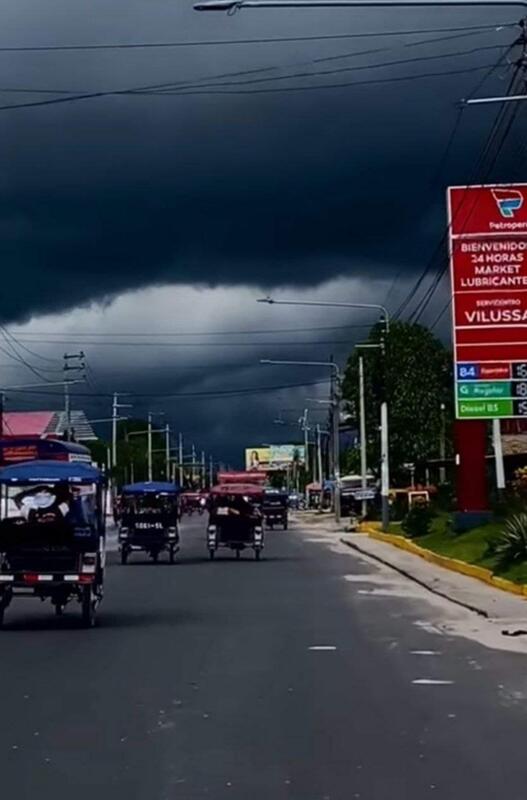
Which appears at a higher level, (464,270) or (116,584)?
(464,270)

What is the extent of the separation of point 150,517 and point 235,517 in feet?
10.1

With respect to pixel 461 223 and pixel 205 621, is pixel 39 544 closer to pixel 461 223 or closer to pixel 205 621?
pixel 205 621

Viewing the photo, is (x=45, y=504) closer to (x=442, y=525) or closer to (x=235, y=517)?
(x=235, y=517)

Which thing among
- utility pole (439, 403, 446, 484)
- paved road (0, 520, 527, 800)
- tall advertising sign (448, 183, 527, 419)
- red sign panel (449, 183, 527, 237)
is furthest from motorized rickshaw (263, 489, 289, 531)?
paved road (0, 520, 527, 800)

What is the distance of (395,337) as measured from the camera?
79438 millimetres

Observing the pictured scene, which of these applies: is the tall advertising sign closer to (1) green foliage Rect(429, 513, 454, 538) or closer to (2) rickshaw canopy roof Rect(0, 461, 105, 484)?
(1) green foliage Rect(429, 513, 454, 538)

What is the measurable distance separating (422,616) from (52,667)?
9269mm

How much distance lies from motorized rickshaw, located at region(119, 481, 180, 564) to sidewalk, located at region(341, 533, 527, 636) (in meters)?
5.97

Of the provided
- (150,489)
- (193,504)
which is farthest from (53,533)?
(193,504)

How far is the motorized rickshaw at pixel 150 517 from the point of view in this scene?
42281mm

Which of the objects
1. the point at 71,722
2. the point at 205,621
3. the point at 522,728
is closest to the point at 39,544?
the point at 205,621

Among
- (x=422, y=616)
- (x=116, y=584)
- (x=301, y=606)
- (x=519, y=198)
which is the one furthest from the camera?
(x=519, y=198)

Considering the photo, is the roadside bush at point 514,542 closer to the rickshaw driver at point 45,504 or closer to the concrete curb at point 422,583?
the concrete curb at point 422,583

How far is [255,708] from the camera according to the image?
14.0 m
